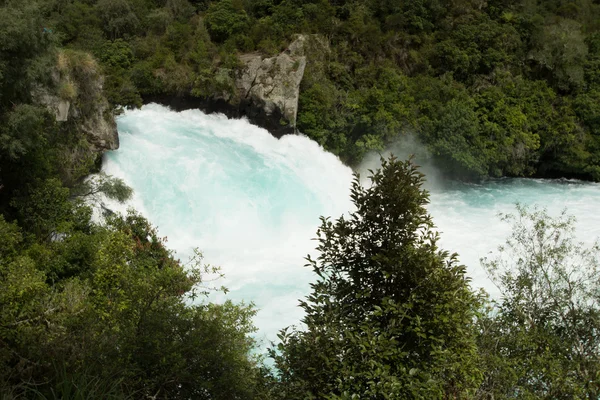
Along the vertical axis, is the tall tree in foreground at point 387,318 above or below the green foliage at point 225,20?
below

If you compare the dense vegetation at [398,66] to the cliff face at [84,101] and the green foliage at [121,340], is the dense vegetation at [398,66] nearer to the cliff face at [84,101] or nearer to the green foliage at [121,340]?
the cliff face at [84,101]

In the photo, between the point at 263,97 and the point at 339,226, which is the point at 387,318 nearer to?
the point at 339,226

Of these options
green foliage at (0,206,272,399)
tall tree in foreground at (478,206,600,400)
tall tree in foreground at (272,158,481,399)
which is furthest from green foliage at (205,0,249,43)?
tall tree in foreground at (272,158,481,399)

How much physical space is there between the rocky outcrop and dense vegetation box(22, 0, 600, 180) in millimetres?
590

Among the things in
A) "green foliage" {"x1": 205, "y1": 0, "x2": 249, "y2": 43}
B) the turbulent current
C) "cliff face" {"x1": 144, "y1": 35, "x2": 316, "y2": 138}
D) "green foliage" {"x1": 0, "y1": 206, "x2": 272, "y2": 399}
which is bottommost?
"green foliage" {"x1": 0, "y1": 206, "x2": 272, "y2": 399}

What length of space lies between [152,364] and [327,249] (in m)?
2.64

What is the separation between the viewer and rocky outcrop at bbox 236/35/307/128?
22203 millimetres

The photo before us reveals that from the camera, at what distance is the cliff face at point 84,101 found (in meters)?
15.4

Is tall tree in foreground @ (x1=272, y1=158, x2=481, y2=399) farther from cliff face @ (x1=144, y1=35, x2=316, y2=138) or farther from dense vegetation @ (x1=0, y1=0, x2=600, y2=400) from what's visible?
cliff face @ (x1=144, y1=35, x2=316, y2=138)

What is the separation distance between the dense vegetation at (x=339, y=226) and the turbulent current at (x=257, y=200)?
929 millimetres

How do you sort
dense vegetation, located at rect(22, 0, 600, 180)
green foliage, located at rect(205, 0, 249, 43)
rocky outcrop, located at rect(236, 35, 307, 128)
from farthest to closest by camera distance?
green foliage, located at rect(205, 0, 249, 43)
dense vegetation, located at rect(22, 0, 600, 180)
rocky outcrop, located at rect(236, 35, 307, 128)

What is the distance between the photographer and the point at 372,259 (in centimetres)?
573

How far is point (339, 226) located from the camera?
595cm

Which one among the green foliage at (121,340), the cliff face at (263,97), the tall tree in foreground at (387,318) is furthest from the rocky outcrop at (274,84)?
the tall tree in foreground at (387,318)
